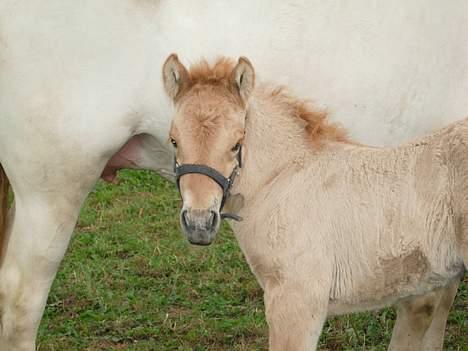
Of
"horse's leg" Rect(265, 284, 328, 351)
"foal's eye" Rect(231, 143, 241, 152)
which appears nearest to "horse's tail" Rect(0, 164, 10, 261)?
"foal's eye" Rect(231, 143, 241, 152)

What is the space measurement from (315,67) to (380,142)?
52 cm

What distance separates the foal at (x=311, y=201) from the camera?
4.50m

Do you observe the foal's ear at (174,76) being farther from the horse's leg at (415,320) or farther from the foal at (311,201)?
the horse's leg at (415,320)

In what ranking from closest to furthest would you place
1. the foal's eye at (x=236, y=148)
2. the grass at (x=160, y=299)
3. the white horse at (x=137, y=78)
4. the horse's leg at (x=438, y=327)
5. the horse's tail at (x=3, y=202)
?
the foal's eye at (x=236, y=148) < the white horse at (x=137, y=78) < the horse's tail at (x=3, y=202) < the horse's leg at (x=438, y=327) < the grass at (x=160, y=299)

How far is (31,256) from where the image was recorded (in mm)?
5266

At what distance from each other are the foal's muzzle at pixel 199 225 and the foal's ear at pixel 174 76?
0.60 m

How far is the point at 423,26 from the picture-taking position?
5.48 m

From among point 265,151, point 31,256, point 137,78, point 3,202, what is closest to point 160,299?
point 3,202

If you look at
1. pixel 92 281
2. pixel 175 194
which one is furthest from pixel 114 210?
pixel 92 281

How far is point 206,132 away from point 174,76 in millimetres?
349

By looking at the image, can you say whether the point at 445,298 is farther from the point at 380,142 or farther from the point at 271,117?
the point at 271,117

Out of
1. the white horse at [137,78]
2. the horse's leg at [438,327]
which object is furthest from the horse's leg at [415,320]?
the white horse at [137,78]

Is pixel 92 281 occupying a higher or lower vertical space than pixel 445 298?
lower

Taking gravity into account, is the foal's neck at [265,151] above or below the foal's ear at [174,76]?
below
